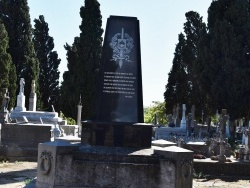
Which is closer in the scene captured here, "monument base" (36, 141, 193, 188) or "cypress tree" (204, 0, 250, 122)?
"monument base" (36, 141, 193, 188)

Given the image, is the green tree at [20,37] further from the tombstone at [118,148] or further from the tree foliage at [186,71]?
the tombstone at [118,148]

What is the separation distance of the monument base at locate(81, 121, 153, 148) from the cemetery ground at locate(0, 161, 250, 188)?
2797mm

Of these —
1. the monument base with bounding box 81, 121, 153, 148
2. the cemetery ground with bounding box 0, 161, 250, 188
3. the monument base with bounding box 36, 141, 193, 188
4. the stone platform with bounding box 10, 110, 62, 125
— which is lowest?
the cemetery ground with bounding box 0, 161, 250, 188

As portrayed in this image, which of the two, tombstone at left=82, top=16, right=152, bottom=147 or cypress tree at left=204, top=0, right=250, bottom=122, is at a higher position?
cypress tree at left=204, top=0, right=250, bottom=122

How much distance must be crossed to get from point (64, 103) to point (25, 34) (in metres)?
6.76

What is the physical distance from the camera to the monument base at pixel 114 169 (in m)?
7.31

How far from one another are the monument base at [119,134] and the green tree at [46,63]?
32150mm

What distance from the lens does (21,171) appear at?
12.3 meters

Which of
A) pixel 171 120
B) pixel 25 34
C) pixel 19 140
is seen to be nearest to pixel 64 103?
pixel 25 34

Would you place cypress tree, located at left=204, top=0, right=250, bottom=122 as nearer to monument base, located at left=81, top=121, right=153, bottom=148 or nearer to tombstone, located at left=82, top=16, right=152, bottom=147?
tombstone, located at left=82, top=16, right=152, bottom=147

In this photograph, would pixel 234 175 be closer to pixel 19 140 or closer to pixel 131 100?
pixel 131 100

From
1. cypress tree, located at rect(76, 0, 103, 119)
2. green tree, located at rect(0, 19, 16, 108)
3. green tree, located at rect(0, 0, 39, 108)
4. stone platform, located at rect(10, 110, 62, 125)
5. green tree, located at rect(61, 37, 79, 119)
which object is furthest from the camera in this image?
green tree, located at rect(61, 37, 79, 119)

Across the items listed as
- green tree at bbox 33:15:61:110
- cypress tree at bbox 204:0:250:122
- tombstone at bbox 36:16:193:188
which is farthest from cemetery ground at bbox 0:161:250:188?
green tree at bbox 33:15:61:110

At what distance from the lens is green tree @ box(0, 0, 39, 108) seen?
3452 centimetres
